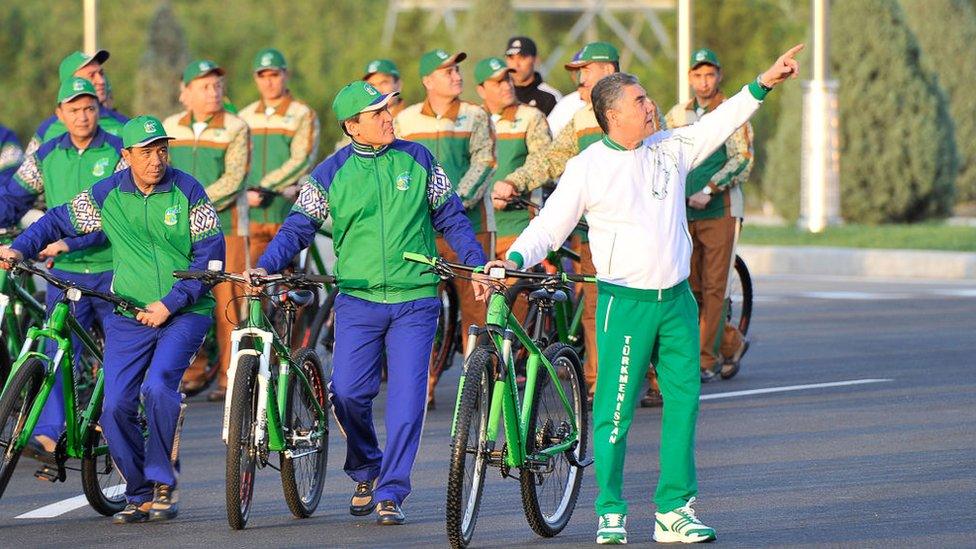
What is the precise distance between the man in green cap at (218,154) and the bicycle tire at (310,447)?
12.6 ft

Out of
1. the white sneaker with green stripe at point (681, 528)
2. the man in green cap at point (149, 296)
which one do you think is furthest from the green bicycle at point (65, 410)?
the white sneaker with green stripe at point (681, 528)

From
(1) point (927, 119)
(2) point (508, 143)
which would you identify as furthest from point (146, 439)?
(1) point (927, 119)

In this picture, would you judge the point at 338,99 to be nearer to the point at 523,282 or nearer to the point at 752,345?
the point at 523,282

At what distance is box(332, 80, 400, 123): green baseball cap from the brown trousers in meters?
4.40

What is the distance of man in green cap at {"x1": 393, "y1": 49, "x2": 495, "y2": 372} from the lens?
41.4 ft

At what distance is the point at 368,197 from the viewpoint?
902 cm

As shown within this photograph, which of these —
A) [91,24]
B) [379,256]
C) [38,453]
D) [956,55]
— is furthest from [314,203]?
[956,55]

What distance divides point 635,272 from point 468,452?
95cm

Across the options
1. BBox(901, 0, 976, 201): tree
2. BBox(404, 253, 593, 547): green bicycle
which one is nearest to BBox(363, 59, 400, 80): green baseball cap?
BBox(404, 253, 593, 547): green bicycle

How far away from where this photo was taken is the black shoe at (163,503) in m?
9.19

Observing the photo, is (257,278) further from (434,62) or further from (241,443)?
(434,62)

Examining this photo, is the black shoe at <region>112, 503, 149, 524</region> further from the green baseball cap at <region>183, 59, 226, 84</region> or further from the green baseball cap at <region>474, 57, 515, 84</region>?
the green baseball cap at <region>474, 57, 515, 84</region>

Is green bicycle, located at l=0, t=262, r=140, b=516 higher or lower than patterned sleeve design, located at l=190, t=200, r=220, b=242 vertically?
lower

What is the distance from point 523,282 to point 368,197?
2.75ft
